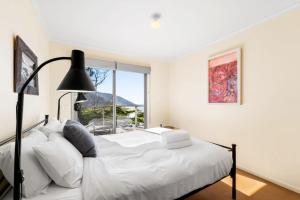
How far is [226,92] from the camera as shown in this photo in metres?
3.12

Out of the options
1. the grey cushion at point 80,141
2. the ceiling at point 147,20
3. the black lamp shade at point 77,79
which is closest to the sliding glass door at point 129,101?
the ceiling at point 147,20

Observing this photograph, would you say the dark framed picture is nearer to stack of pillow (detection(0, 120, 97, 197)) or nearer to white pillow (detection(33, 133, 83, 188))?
stack of pillow (detection(0, 120, 97, 197))

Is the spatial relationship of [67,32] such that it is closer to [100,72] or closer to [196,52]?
[100,72]

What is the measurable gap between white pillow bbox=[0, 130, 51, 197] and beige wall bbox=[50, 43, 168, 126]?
245 centimetres

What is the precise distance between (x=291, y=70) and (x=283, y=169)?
1379 mm

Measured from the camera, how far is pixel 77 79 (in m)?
0.86

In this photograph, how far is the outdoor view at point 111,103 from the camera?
389 centimetres

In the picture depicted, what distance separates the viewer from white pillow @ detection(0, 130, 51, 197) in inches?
39.4

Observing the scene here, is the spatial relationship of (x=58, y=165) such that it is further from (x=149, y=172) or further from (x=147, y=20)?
(x=147, y=20)

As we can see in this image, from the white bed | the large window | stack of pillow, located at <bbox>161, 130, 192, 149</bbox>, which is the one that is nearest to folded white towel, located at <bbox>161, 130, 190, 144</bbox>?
stack of pillow, located at <bbox>161, 130, 192, 149</bbox>

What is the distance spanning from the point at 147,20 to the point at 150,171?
213 cm

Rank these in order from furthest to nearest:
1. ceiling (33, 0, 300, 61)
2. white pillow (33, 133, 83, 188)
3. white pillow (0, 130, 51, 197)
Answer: ceiling (33, 0, 300, 61) < white pillow (33, 133, 83, 188) < white pillow (0, 130, 51, 197)

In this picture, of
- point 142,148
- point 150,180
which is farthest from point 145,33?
point 150,180

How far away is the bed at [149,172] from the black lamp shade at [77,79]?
684mm
